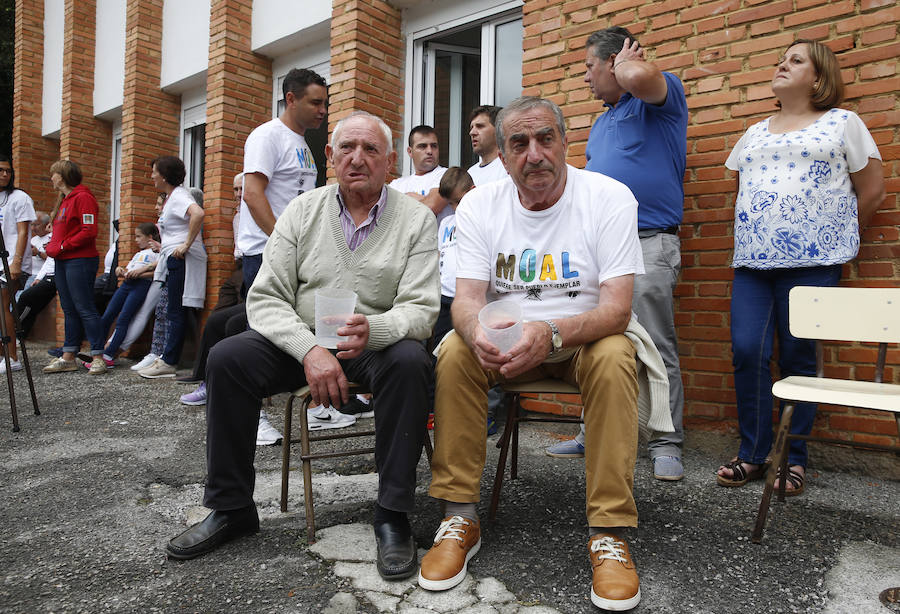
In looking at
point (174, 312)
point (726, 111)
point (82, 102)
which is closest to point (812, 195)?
point (726, 111)

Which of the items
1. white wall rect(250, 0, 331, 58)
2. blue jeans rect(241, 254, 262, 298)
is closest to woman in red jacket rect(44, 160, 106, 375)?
white wall rect(250, 0, 331, 58)

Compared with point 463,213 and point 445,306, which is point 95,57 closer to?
point 445,306

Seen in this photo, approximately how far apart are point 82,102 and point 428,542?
10129 millimetres

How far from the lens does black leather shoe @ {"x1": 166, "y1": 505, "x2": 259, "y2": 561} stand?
7.20 feet

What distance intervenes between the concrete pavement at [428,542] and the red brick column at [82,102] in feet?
24.8

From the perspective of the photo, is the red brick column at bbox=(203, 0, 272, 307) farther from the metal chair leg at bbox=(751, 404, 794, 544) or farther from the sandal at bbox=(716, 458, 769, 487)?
the metal chair leg at bbox=(751, 404, 794, 544)

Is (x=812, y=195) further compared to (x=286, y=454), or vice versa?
(x=812, y=195)

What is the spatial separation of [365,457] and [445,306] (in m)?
1.13

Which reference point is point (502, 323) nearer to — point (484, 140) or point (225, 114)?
point (484, 140)

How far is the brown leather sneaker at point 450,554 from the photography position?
77.7 inches

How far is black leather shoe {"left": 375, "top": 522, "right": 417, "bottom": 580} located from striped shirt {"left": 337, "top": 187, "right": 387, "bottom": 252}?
110 cm

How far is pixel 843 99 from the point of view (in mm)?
3160

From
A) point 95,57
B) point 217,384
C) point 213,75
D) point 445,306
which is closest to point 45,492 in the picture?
point 217,384

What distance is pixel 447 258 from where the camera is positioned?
13.3ft
